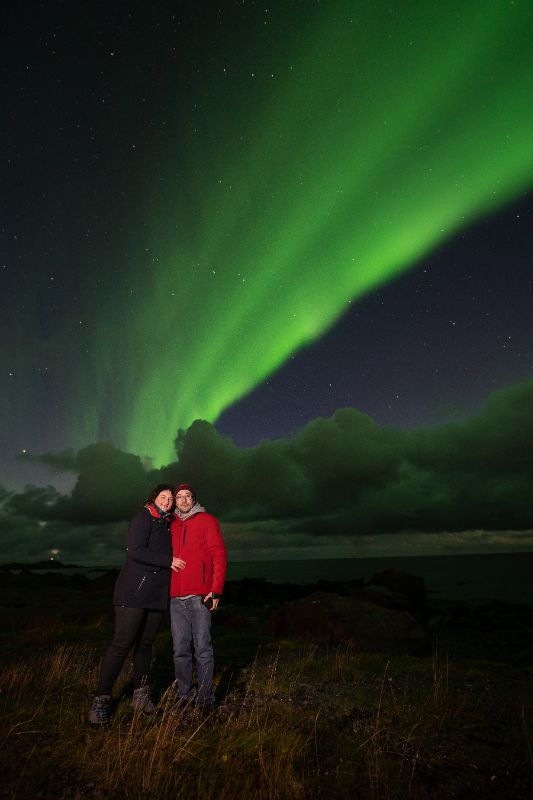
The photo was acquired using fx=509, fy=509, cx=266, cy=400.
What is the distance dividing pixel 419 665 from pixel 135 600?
7.60 metres

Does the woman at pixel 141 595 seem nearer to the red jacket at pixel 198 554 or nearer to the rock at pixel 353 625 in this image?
the red jacket at pixel 198 554

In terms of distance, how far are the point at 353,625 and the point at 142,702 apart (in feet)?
38.9

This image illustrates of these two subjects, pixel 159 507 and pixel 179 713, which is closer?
pixel 179 713

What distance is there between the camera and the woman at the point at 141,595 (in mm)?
5836

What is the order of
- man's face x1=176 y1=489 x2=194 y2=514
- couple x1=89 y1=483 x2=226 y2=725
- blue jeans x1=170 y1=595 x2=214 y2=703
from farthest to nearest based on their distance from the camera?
man's face x1=176 y1=489 x2=194 y2=514 → blue jeans x1=170 y1=595 x2=214 y2=703 → couple x1=89 y1=483 x2=226 y2=725

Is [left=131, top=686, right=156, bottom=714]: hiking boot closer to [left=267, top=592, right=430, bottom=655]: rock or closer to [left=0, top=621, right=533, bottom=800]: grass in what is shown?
[left=0, top=621, right=533, bottom=800]: grass

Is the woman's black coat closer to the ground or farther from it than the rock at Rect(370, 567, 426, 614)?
farther from it

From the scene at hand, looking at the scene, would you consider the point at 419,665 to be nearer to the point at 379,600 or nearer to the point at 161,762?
the point at 161,762

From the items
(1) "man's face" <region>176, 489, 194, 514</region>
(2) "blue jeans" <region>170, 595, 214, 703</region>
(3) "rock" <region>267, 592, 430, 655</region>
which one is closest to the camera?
(2) "blue jeans" <region>170, 595, 214, 703</region>

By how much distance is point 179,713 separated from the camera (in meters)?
5.95

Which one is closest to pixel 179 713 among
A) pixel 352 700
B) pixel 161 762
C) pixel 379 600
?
pixel 161 762

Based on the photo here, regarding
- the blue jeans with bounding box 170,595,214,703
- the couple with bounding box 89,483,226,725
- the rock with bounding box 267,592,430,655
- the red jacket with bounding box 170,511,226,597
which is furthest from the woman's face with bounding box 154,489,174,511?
the rock with bounding box 267,592,430,655

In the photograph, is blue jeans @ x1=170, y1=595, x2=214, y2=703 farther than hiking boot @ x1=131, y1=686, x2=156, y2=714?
Yes

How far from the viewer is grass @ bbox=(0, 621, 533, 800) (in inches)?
183
